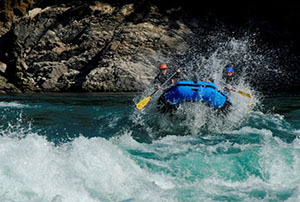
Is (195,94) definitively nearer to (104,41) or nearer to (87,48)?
(104,41)

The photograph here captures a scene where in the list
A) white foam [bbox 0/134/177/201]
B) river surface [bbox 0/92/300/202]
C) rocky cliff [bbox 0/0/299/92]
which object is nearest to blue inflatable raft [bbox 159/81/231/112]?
river surface [bbox 0/92/300/202]

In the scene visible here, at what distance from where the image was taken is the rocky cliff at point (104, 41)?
1625 centimetres

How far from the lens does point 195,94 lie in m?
6.19

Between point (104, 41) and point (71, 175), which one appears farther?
point (104, 41)

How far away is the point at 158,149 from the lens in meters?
5.04

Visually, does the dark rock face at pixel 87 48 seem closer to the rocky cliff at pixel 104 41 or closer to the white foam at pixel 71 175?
the rocky cliff at pixel 104 41

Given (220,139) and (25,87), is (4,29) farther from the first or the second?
(220,139)

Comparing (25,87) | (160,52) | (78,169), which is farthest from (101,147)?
(25,87)

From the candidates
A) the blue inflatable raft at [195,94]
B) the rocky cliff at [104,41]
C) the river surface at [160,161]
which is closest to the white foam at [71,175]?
the river surface at [160,161]

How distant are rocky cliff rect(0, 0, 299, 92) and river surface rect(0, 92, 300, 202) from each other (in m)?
9.05

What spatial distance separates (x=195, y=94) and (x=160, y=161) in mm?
2196

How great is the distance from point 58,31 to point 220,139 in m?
16.4

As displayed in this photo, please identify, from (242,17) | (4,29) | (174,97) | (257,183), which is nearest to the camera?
(257,183)

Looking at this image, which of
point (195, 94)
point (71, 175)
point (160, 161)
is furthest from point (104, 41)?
point (71, 175)
